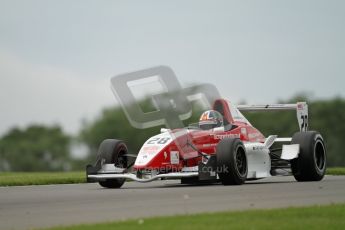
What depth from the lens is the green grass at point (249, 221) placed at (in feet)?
34.2

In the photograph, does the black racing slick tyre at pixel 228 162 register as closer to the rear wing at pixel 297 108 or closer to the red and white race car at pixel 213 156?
the red and white race car at pixel 213 156

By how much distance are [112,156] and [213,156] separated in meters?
3.07

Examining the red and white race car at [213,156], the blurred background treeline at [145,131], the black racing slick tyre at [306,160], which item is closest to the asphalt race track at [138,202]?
the red and white race car at [213,156]

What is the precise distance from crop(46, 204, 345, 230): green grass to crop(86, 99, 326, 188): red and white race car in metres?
→ 6.85

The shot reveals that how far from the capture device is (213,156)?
19.0 meters

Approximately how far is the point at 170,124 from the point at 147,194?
4965 mm

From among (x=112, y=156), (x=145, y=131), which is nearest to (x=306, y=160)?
(x=112, y=156)

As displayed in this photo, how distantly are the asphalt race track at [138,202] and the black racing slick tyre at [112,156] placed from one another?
220cm

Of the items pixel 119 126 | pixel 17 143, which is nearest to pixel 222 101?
pixel 119 126

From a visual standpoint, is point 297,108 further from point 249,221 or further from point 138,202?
point 249,221

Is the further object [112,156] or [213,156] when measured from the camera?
[112,156]

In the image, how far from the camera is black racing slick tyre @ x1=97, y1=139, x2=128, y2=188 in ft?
68.1

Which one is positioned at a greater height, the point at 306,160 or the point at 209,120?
the point at 209,120

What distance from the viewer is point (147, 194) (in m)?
16.9
